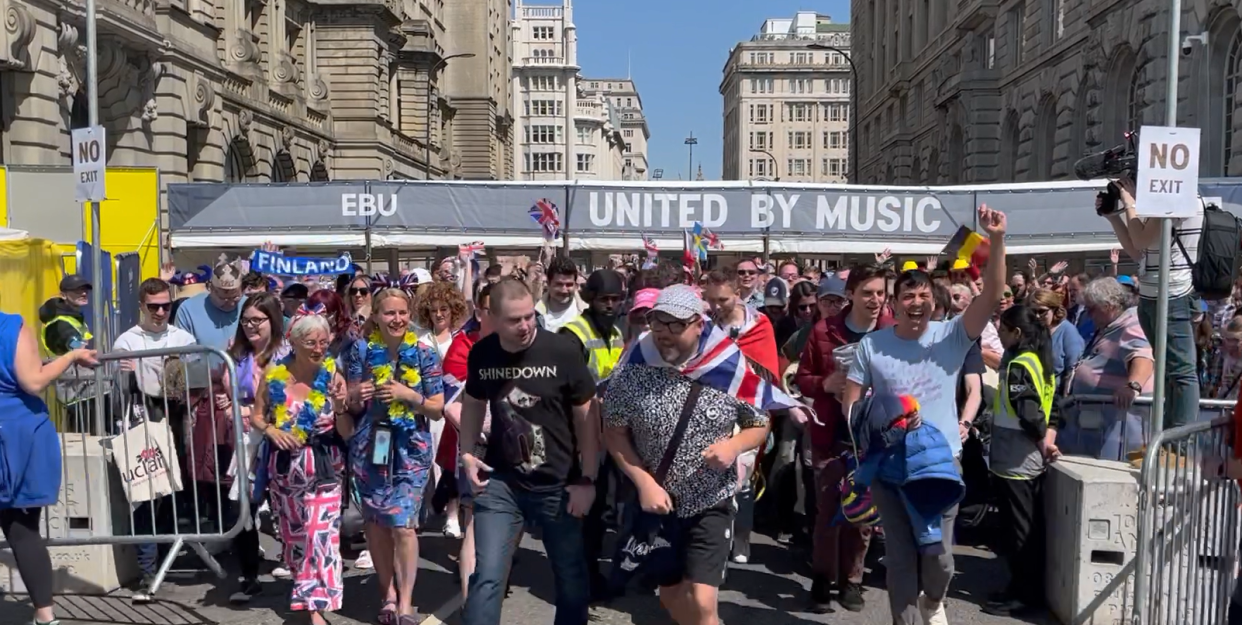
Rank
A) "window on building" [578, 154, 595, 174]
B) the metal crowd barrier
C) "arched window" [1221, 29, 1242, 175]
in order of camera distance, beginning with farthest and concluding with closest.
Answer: "window on building" [578, 154, 595, 174] → "arched window" [1221, 29, 1242, 175] → the metal crowd barrier

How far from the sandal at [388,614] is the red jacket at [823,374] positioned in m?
2.45

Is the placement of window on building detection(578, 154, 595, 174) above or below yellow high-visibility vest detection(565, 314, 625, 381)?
above

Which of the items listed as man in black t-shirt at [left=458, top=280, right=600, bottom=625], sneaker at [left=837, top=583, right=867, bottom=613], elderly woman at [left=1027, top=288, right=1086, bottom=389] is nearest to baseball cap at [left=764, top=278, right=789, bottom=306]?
elderly woman at [left=1027, top=288, right=1086, bottom=389]

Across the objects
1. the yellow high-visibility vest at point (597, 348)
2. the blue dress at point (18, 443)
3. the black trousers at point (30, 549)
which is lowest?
the black trousers at point (30, 549)

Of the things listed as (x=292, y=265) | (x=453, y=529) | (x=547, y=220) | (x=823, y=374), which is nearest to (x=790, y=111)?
(x=547, y=220)

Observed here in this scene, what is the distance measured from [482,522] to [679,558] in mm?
871

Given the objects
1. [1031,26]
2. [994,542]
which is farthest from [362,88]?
[994,542]

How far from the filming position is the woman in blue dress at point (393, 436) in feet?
18.4

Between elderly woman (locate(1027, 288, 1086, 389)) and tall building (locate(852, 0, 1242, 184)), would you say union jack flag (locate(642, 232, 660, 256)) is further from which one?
tall building (locate(852, 0, 1242, 184))

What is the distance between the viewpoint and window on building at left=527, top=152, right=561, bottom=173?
13625 centimetres

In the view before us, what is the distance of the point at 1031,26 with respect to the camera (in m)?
37.6

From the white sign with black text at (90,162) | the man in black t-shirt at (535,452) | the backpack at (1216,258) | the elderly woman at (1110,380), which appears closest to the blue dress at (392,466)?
the man in black t-shirt at (535,452)

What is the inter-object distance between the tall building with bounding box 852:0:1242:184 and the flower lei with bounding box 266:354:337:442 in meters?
21.4

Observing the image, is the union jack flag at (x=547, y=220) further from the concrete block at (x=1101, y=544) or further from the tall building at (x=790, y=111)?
the tall building at (x=790, y=111)
